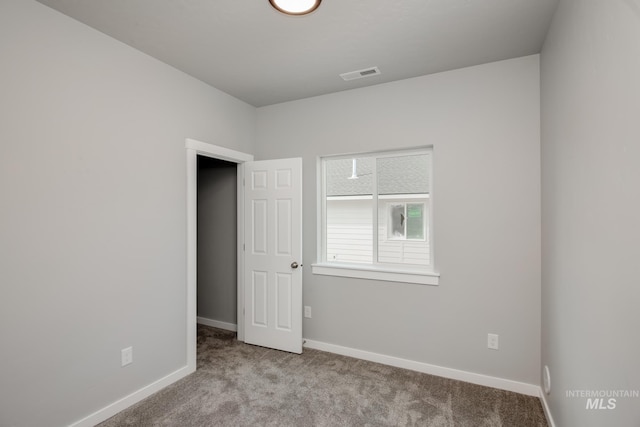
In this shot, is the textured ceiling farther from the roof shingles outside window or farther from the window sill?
the window sill

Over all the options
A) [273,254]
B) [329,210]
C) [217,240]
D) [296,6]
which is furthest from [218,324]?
[296,6]

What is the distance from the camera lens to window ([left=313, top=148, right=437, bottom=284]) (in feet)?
10.1

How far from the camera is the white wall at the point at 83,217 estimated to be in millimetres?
1821

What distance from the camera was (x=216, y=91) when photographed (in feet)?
10.6

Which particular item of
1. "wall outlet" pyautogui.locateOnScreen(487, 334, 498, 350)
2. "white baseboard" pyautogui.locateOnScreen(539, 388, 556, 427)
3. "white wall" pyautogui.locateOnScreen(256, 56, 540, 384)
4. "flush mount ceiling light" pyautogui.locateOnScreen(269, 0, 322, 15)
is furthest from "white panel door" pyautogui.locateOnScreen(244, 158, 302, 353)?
"white baseboard" pyautogui.locateOnScreen(539, 388, 556, 427)

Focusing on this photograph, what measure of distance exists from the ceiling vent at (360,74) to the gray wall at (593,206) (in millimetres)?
1245

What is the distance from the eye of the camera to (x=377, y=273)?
309 cm

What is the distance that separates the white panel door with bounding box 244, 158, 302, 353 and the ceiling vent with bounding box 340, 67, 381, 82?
911mm

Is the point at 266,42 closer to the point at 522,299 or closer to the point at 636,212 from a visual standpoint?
the point at 636,212

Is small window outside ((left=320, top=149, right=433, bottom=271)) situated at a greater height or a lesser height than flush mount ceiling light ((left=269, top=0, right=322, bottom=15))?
lesser

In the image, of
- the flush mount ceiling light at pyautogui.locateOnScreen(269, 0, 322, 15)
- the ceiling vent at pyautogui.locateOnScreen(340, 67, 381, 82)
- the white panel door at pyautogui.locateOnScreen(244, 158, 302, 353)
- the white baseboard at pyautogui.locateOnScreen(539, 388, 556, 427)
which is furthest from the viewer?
the white panel door at pyautogui.locateOnScreen(244, 158, 302, 353)

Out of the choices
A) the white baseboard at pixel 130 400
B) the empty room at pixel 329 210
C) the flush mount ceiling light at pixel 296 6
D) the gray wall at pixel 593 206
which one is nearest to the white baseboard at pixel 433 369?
the empty room at pixel 329 210

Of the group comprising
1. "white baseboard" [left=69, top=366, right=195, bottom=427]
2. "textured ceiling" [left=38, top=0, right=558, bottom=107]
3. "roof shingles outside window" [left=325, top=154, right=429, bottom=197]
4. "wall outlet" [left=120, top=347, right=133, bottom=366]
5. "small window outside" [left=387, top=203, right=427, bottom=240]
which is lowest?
"white baseboard" [left=69, top=366, right=195, bottom=427]

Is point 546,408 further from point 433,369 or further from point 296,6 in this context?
point 296,6
